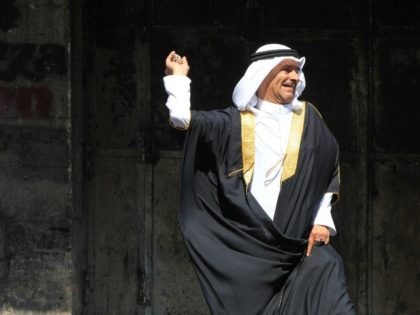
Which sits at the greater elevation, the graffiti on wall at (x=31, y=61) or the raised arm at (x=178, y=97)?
the graffiti on wall at (x=31, y=61)

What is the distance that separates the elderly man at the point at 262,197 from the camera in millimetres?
6984

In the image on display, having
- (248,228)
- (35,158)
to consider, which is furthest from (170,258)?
(248,228)

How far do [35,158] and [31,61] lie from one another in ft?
1.81

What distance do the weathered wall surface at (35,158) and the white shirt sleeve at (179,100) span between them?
4.42 feet

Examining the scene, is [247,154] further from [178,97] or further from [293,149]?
[178,97]

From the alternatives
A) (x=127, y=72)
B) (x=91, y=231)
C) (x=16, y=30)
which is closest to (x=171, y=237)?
(x=91, y=231)

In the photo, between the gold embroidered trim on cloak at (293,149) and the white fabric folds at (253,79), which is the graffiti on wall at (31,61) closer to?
the white fabric folds at (253,79)

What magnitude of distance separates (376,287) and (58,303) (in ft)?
6.36

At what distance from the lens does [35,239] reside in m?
8.17

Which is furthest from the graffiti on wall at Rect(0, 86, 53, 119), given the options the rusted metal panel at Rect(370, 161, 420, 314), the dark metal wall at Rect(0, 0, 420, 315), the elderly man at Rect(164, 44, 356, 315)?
the rusted metal panel at Rect(370, 161, 420, 314)

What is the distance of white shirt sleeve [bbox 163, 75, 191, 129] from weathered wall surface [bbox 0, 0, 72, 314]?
1346 mm

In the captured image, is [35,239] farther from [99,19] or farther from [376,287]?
[376,287]

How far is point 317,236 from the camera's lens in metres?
7.05

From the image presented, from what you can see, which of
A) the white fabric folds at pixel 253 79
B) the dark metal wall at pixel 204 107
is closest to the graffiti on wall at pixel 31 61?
the dark metal wall at pixel 204 107
